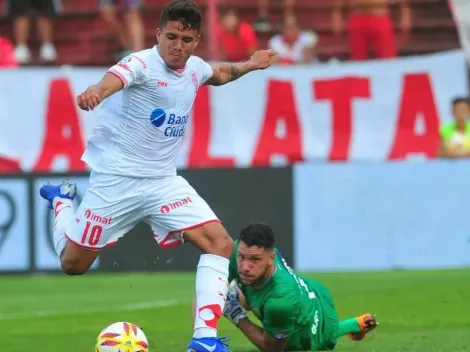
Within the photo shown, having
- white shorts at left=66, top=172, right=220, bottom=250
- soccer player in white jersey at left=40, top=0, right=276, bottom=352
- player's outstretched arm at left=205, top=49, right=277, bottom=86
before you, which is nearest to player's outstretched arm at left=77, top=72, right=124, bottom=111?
soccer player in white jersey at left=40, top=0, right=276, bottom=352

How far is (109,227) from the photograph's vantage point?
352 inches

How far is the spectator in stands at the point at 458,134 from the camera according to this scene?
16.6m

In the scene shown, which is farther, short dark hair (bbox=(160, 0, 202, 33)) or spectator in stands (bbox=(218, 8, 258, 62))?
spectator in stands (bbox=(218, 8, 258, 62))

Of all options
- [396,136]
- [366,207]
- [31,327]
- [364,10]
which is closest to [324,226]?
[366,207]

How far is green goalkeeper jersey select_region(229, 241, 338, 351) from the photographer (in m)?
8.56

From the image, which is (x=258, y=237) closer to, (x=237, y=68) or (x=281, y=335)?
(x=281, y=335)

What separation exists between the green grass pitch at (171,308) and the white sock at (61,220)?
2.75ft

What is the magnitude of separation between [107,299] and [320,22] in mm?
8876

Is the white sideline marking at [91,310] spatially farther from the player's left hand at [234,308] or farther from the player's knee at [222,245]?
the player's knee at [222,245]

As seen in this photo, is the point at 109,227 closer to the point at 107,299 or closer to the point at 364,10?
the point at 107,299

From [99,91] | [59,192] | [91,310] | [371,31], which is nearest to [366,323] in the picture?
[59,192]

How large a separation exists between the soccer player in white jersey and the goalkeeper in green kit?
0.81 feet

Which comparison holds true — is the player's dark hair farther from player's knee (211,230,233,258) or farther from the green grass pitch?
player's knee (211,230,233,258)

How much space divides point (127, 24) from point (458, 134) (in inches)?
245
